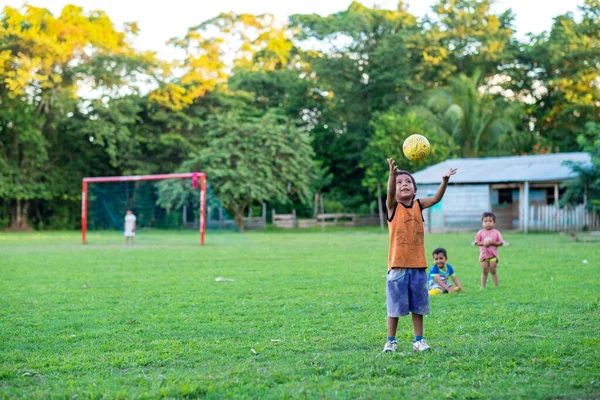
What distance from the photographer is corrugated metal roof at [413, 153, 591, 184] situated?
33928 mm

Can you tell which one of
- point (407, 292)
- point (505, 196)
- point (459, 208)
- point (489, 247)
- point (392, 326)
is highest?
point (505, 196)

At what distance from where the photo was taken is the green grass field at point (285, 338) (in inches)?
210

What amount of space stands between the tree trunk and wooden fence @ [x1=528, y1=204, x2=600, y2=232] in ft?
93.1

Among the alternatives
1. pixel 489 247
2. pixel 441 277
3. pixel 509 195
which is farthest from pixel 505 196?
pixel 441 277

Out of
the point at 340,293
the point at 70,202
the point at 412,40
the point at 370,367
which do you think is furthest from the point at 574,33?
the point at 370,367

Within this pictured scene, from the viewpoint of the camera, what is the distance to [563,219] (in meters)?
33.9

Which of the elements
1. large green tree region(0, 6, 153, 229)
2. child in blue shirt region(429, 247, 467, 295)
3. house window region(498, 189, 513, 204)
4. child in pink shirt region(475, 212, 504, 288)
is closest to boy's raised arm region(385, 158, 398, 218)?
child in blue shirt region(429, 247, 467, 295)

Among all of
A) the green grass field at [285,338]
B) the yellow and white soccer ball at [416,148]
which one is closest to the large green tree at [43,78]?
the green grass field at [285,338]

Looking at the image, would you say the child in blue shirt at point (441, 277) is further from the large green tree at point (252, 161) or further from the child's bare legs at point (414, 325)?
the large green tree at point (252, 161)

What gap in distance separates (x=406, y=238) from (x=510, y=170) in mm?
30638

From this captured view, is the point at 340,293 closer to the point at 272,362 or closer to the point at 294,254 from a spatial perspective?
the point at 272,362

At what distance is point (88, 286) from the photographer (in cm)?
1242

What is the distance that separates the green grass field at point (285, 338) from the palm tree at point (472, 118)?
32811 mm

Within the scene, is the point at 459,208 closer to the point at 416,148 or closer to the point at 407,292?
the point at 416,148
